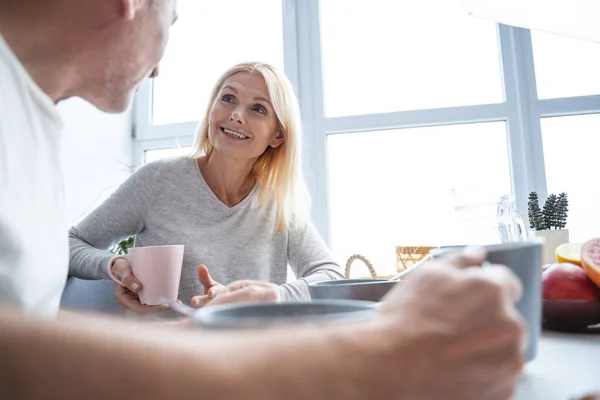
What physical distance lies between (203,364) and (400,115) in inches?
95.0

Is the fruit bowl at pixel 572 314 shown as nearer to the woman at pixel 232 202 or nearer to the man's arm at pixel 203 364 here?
the man's arm at pixel 203 364

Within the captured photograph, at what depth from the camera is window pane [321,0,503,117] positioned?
254 centimetres

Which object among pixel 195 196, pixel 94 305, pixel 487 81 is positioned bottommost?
pixel 94 305

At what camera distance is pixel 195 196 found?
1.40m

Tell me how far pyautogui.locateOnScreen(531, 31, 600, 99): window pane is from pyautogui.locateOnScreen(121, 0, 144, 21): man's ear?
2.35 metres

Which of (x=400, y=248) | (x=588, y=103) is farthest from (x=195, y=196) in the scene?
(x=588, y=103)

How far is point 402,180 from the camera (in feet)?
8.43

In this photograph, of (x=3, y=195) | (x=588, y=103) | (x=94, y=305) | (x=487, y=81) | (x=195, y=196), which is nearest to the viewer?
(x=3, y=195)

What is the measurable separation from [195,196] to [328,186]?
4.15 ft

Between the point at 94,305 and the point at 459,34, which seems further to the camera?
the point at 459,34

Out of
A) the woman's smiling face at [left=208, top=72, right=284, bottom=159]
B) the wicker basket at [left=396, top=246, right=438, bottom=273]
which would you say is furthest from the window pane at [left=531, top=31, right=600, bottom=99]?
the woman's smiling face at [left=208, top=72, right=284, bottom=159]

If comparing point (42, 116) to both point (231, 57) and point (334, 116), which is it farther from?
point (231, 57)

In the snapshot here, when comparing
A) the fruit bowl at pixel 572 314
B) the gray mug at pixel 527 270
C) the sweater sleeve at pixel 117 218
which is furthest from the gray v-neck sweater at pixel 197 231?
the gray mug at pixel 527 270

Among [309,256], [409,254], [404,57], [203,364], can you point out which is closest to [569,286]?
[203,364]
